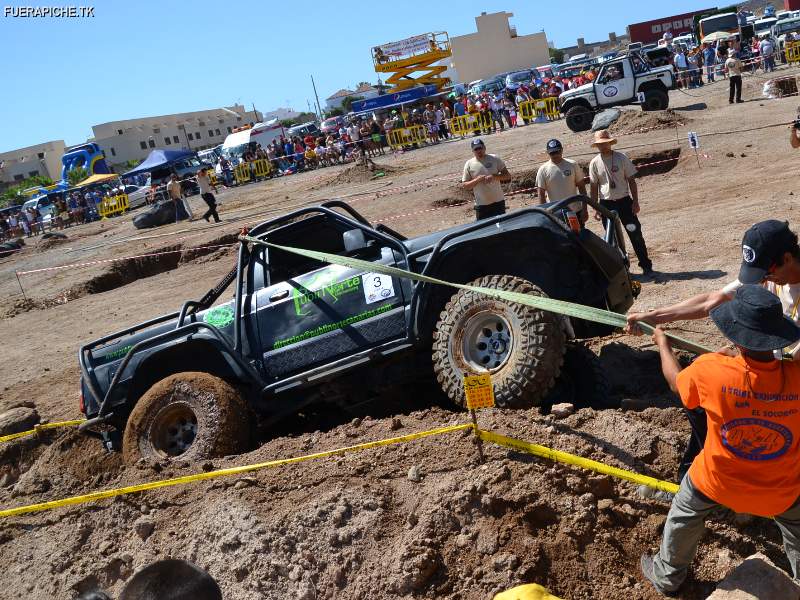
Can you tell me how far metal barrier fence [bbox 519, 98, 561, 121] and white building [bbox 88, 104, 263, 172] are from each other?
2221 inches

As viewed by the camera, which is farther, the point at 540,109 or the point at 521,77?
the point at 521,77

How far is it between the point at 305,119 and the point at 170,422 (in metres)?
95.4

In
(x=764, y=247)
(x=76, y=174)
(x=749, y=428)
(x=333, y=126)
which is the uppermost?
(x=76, y=174)

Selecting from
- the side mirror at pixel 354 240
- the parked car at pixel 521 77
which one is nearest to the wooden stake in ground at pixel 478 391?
the side mirror at pixel 354 240

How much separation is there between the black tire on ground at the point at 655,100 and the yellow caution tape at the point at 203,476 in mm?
23438

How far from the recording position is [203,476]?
541cm

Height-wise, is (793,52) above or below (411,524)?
above

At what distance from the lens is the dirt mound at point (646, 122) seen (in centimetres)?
2091

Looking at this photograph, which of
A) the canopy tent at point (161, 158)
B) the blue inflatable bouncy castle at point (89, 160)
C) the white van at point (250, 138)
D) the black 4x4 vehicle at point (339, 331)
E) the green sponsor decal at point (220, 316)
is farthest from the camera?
the blue inflatable bouncy castle at point (89, 160)

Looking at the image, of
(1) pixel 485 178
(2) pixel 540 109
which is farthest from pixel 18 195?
(1) pixel 485 178

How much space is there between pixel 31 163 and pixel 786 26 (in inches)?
3271

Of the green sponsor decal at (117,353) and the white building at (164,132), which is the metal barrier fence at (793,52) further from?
the white building at (164,132)

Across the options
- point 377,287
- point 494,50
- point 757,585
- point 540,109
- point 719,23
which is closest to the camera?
point 757,585

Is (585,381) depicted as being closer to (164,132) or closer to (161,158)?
(161,158)
